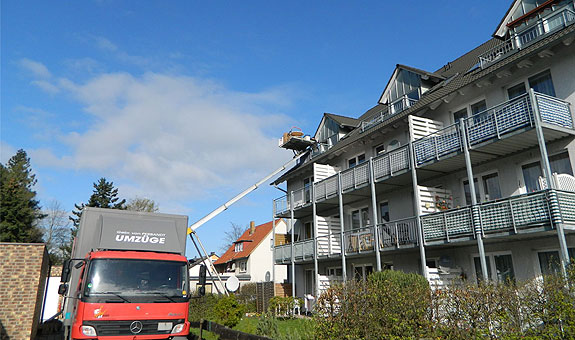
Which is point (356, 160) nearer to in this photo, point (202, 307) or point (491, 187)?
point (491, 187)

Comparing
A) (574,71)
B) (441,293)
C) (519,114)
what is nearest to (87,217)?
(441,293)

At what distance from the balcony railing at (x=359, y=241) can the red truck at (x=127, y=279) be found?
31.6 ft

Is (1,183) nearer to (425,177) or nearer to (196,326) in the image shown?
(196,326)

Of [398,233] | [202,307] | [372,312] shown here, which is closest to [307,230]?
[202,307]

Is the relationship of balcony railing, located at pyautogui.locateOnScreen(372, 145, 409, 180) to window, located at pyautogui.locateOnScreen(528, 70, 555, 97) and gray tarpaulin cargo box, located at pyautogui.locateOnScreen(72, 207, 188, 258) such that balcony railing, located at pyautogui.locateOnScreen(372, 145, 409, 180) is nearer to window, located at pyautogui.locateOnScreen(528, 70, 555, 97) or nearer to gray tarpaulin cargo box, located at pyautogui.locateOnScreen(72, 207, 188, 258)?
window, located at pyautogui.locateOnScreen(528, 70, 555, 97)

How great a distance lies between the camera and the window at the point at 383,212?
19.4 metres

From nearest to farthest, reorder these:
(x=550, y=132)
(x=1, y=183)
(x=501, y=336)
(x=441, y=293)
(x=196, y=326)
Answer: (x=501, y=336), (x=441, y=293), (x=550, y=132), (x=196, y=326), (x=1, y=183)

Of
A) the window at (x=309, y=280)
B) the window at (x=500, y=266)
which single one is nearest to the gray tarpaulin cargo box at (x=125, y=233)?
the window at (x=500, y=266)

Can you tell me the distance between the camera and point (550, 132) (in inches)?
474

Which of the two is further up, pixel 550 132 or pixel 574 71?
pixel 574 71

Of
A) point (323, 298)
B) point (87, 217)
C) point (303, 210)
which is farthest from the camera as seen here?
point (303, 210)

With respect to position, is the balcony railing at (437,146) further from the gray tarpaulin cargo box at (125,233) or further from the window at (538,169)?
the gray tarpaulin cargo box at (125,233)

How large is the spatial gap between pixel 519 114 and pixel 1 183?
147 ft

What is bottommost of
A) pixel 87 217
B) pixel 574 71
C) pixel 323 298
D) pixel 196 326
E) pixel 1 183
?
pixel 196 326
